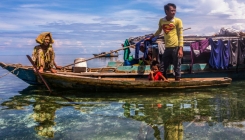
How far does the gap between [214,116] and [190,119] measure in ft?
2.30

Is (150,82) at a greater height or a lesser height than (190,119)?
greater

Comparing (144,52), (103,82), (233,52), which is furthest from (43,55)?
(233,52)

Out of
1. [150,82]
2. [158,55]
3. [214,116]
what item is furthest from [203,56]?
[214,116]

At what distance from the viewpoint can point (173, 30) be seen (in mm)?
7902

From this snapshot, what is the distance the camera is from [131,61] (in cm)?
1058

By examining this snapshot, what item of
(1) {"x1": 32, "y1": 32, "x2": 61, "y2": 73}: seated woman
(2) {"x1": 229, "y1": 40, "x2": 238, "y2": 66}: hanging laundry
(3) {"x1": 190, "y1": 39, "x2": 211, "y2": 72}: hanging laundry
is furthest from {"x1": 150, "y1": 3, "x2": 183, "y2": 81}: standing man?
(1) {"x1": 32, "y1": 32, "x2": 61, "y2": 73}: seated woman

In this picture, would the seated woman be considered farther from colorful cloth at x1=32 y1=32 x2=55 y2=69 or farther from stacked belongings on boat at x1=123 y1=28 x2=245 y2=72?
stacked belongings on boat at x1=123 y1=28 x2=245 y2=72

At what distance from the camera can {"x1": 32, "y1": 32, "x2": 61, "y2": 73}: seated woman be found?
332 inches

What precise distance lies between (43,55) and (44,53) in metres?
0.12

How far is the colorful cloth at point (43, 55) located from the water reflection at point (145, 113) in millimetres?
1065

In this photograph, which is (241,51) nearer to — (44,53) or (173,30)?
(173,30)

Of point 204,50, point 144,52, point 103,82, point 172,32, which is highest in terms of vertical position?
point 172,32

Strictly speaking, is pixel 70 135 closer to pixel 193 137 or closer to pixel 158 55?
pixel 193 137

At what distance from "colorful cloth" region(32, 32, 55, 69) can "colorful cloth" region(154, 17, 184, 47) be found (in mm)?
4097
